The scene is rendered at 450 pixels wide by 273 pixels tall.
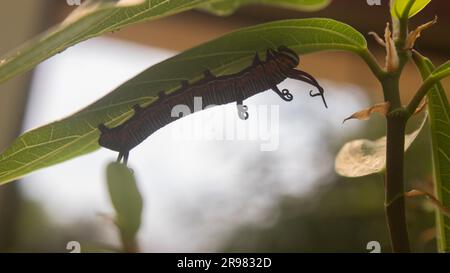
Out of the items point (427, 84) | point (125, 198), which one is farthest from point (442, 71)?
point (125, 198)

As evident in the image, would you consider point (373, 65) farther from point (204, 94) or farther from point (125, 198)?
point (125, 198)

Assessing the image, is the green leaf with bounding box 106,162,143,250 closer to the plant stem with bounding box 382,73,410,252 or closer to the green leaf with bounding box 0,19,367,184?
the green leaf with bounding box 0,19,367,184

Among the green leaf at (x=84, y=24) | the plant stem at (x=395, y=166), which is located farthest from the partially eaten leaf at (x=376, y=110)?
the green leaf at (x=84, y=24)

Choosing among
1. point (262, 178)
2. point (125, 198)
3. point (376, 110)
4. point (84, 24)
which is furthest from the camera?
point (262, 178)

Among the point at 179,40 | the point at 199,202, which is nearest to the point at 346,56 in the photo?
the point at 179,40

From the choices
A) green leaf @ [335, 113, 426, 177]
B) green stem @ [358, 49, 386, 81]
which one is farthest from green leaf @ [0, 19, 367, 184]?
green leaf @ [335, 113, 426, 177]

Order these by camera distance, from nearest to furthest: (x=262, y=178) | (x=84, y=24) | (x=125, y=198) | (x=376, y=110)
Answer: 1. (x=84, y=24)
2. (x=376, y=110)
3. (x=125, y=198)
4. (x=262, y=178)

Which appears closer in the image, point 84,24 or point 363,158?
point 84,24

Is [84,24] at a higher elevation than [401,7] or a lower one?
lower
